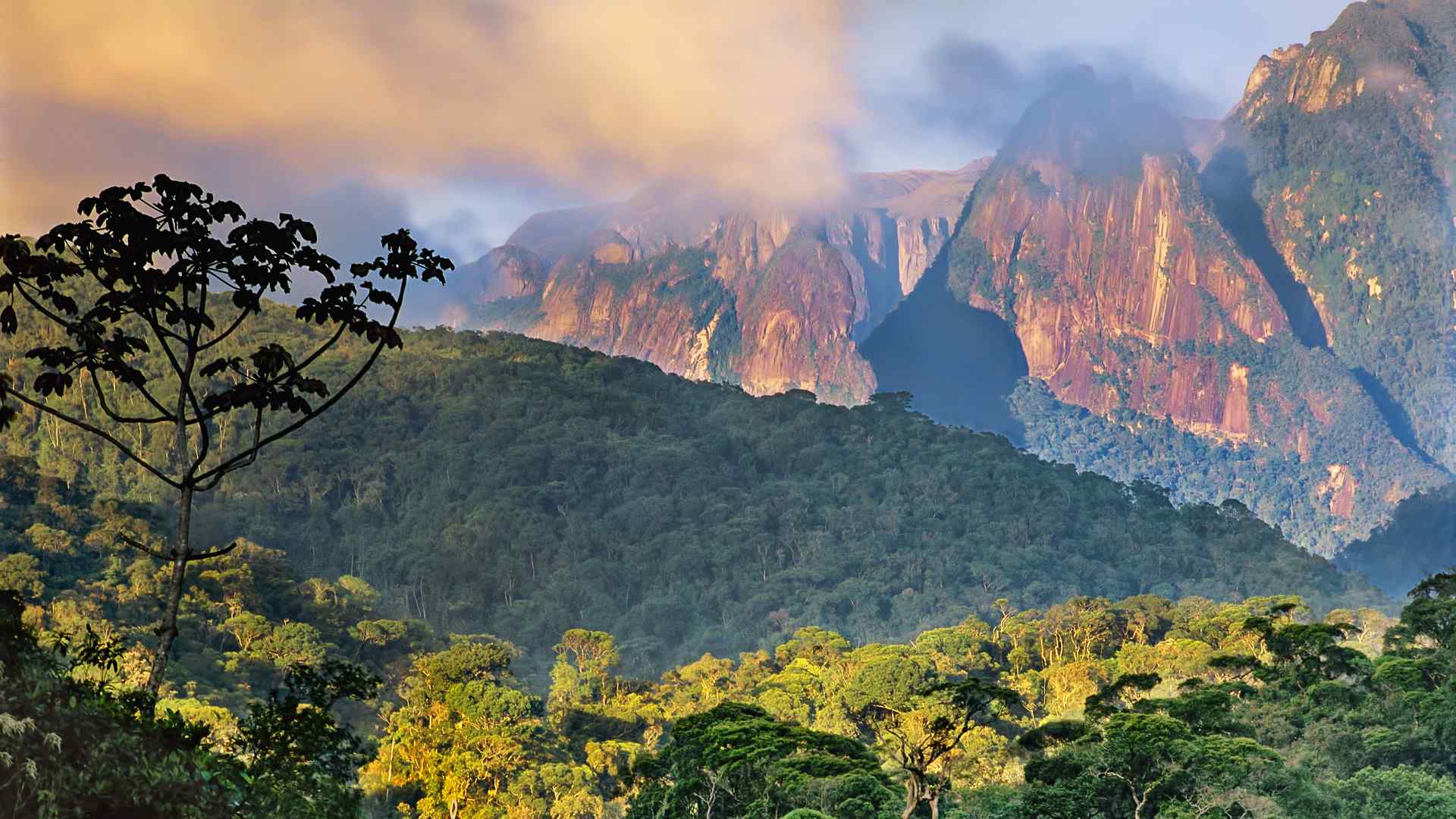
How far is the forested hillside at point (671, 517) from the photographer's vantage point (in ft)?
327

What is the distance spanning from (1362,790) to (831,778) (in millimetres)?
11674

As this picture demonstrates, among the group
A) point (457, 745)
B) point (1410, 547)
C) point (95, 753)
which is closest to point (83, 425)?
point (95, 753)

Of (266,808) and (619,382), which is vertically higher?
(619,382)

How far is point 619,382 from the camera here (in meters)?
138

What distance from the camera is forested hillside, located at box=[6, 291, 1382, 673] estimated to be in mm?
99562

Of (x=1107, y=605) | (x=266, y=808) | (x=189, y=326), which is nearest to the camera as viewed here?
(x=189, y=326)

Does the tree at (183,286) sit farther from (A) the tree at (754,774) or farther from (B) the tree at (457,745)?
(B) the tree at (457,745)

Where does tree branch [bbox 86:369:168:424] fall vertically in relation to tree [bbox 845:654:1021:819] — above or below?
below

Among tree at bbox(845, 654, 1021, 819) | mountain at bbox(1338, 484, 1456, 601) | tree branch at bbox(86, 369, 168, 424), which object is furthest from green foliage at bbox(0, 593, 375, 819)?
mountain at bbox(1338, 484, 1456, 601)

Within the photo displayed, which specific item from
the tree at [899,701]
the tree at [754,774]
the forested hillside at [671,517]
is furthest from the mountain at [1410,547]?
the tree at [754,774]

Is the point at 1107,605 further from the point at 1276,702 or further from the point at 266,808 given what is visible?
the point at 266,808

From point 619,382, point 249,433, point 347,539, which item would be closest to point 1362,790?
point 347,539

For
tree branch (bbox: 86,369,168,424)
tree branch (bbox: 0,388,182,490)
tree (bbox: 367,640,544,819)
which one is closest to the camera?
tree branch (bbox: 0,388,182,490)

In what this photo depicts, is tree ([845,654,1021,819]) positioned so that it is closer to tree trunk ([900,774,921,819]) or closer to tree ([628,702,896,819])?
tree ([628,702,896,819])
